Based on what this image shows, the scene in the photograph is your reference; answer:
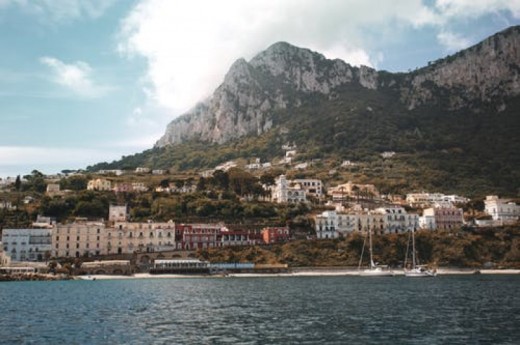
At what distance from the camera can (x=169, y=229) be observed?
123 m

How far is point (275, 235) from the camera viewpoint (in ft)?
403

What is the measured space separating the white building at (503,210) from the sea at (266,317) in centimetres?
8022

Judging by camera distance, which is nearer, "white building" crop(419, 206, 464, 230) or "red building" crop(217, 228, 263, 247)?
"red building" crop(217, 228, 263, 247)

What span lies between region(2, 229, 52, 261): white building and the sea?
49089 millimetres

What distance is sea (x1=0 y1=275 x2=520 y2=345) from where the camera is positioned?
1373 inches

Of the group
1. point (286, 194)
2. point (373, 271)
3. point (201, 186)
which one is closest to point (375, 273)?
point (373, 271)

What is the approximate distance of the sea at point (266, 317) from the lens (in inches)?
1373

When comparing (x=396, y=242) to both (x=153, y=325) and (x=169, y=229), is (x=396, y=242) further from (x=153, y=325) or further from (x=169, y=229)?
(x=153, y=325)

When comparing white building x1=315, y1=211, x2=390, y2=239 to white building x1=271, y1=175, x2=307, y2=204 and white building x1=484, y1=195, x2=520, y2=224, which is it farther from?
white building x1=484, y1=195, x2=520, y2=224

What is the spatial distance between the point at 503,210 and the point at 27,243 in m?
118

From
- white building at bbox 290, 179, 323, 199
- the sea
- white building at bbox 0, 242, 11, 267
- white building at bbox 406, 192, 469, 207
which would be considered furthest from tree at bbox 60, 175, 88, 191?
the sea

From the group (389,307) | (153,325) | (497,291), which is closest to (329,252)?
(497,291)

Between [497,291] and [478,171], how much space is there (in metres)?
138

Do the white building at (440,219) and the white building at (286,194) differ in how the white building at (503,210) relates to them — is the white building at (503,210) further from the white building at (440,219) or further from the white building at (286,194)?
the white building at (286,194)
